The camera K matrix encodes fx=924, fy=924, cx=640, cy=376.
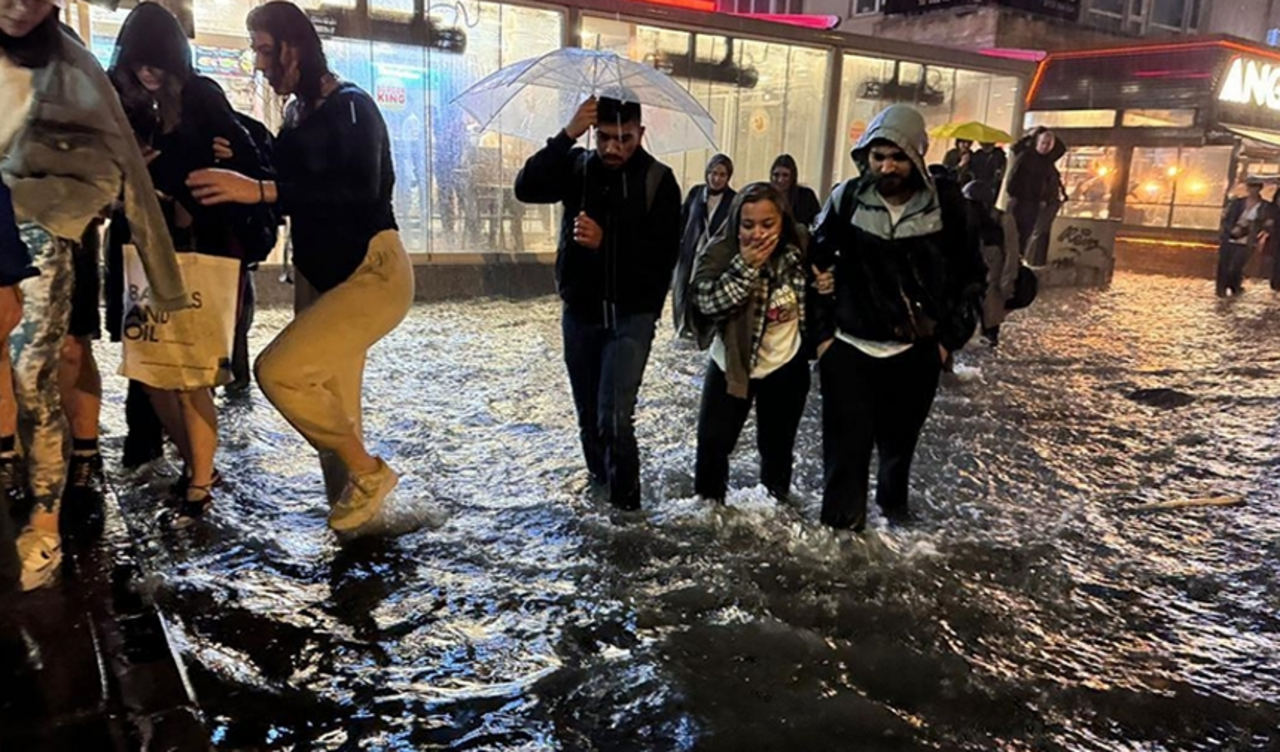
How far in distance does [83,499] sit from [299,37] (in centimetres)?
216

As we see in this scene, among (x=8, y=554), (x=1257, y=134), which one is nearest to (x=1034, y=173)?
(x=1257, y=134)

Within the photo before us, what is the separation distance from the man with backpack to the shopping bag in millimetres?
1439

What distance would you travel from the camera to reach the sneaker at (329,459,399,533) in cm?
410

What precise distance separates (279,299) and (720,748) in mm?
9464

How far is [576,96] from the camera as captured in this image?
444 centimetres

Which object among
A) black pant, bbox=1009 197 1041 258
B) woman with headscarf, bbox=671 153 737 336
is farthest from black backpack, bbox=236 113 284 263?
black pant, bbox=1009 197 1041 258

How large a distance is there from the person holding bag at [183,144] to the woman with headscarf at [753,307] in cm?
212

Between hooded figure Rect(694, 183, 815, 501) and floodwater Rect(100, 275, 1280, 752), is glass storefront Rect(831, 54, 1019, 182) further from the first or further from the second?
hooded figure Rect(694, 183, 815, 501)

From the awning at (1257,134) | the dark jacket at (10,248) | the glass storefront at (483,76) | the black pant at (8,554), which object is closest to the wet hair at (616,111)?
the dark jacket at (10,248)

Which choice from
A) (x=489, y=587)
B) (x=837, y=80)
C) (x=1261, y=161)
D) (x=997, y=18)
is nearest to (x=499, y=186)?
(x=837, y=80)

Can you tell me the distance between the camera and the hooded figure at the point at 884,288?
4.12 meters

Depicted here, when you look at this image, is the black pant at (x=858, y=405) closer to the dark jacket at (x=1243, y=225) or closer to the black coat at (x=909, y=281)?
the black coat at (x=909, y=281)

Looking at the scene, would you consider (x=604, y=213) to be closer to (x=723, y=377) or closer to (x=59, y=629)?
(x=723, y=377)

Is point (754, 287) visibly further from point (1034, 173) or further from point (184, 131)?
point (1034, 173)
